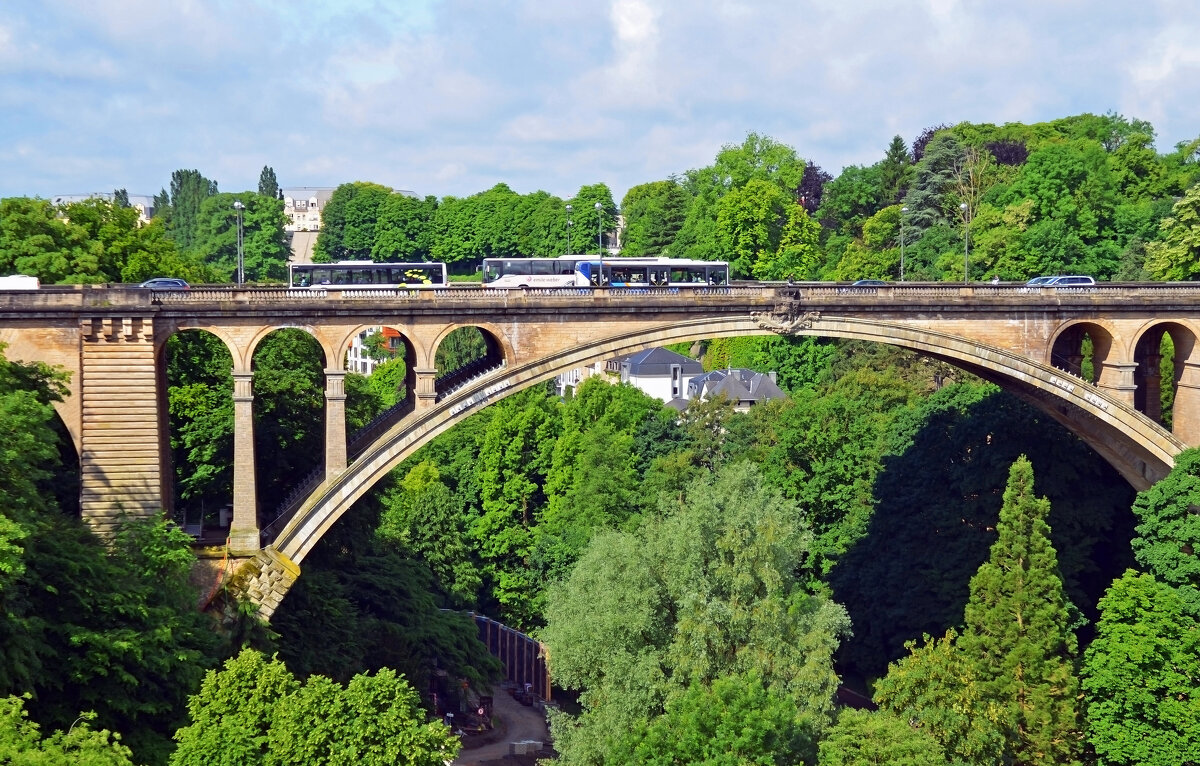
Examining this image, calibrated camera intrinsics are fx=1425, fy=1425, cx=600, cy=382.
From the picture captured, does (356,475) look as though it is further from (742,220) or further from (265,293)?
(742,220)

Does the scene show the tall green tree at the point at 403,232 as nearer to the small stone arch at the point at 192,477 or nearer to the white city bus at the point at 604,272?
the white city bus at the point at 604,272

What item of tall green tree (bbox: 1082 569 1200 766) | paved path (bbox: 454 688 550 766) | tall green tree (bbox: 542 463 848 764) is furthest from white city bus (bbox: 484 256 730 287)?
tall green tree (bbox: 1082 569 1200 766)

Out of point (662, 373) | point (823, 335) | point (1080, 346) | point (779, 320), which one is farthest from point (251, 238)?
point (823, 335)

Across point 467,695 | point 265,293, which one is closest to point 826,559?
point 467,695

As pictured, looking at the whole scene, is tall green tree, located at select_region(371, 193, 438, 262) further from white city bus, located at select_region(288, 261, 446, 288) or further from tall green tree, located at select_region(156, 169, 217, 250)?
white city bus, located at select_region(288, 261, 446, 288)

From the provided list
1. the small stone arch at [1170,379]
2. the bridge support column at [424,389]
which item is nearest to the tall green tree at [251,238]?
the bridge support column at [424,389]

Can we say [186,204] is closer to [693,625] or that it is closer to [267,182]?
[267,182]
